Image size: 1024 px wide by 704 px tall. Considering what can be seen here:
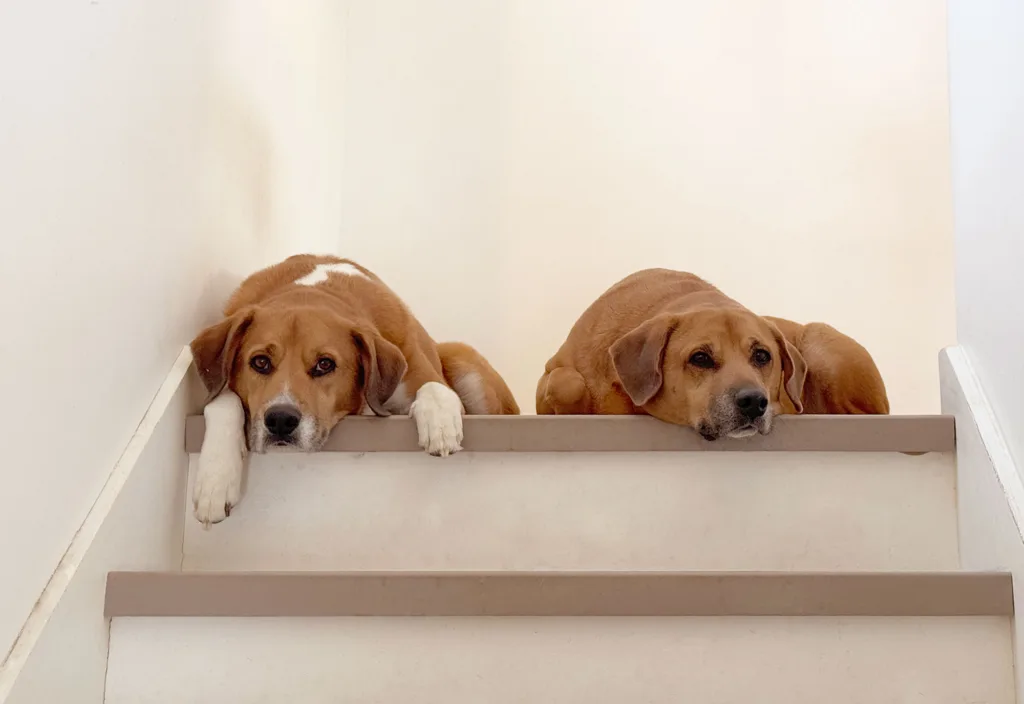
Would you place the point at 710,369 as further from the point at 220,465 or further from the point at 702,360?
the point at 220,465

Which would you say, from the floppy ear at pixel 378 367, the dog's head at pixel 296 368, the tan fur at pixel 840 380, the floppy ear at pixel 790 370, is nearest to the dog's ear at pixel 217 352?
the dog's head at pixel 296 368

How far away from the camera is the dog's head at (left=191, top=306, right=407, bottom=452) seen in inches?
76.6

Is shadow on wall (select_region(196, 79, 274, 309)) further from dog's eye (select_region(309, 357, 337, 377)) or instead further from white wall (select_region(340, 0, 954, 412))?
white wall (select_region(340, 0, 954, 412))

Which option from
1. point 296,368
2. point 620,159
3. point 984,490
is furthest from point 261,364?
point 620,159

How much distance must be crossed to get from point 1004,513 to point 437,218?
2.73 m

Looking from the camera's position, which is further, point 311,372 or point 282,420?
point 311,372

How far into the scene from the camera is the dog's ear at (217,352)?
2066mm

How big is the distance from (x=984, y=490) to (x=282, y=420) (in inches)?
52.9

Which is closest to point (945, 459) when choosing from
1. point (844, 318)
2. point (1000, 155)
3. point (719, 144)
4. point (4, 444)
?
point (1000, 155)

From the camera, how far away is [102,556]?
1647 mm

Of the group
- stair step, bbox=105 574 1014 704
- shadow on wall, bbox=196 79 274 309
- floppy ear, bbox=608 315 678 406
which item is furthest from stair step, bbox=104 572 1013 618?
shadow on wall, bbox=196 79 274 309

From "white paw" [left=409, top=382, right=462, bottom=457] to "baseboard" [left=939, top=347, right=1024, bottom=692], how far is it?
970 millimetres

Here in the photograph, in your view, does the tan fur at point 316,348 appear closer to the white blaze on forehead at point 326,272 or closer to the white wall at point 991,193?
the white blaze on forehead at point 326,272

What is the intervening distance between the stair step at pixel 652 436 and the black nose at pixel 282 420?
0.08 metres
